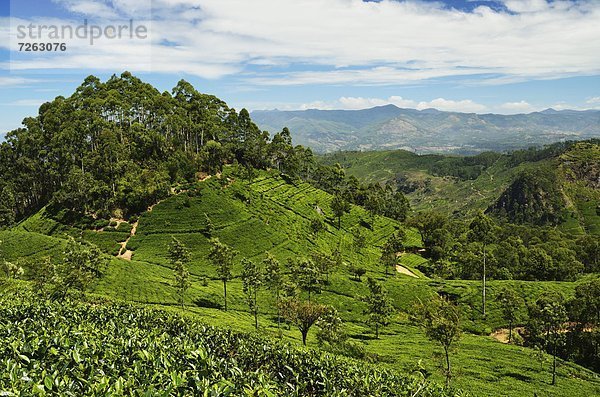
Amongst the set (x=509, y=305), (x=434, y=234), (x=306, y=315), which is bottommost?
(x=434, y=234)

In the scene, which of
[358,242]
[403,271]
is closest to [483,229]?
[403,271]

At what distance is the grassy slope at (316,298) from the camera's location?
1927 inches

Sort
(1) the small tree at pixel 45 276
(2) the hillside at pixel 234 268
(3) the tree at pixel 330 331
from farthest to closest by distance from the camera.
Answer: (1) the small tree at pixel 45 276 → (3) the tree at pixel 330 331 → (2) the hillside at pixel 234 268

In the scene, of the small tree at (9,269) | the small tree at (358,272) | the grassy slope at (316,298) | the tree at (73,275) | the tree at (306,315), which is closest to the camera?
the tree at (73,275)

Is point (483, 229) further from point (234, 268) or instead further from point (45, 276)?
point (45, 276)

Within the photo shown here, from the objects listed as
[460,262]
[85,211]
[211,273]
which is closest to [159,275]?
[211,273]

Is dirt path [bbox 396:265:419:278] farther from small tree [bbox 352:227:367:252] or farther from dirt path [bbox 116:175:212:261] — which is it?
dirt path [bbox 116:175:212:261]

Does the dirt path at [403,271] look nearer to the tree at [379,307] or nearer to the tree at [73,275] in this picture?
the tree at [379,307]

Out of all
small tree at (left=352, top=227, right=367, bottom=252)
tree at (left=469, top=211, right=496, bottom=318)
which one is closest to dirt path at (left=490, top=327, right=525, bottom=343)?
tree at (left=469, top=211, right=496, bottom=318)

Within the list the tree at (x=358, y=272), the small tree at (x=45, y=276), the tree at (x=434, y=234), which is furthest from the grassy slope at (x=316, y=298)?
the tree at (x=434, y=234)

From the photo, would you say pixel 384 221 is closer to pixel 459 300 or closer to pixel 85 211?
pixel 459 300

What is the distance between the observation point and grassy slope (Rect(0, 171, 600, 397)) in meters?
48.9

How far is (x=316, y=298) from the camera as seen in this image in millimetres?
78438

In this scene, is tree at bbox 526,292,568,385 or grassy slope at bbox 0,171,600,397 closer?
tree at bbox 526,292,568,385
